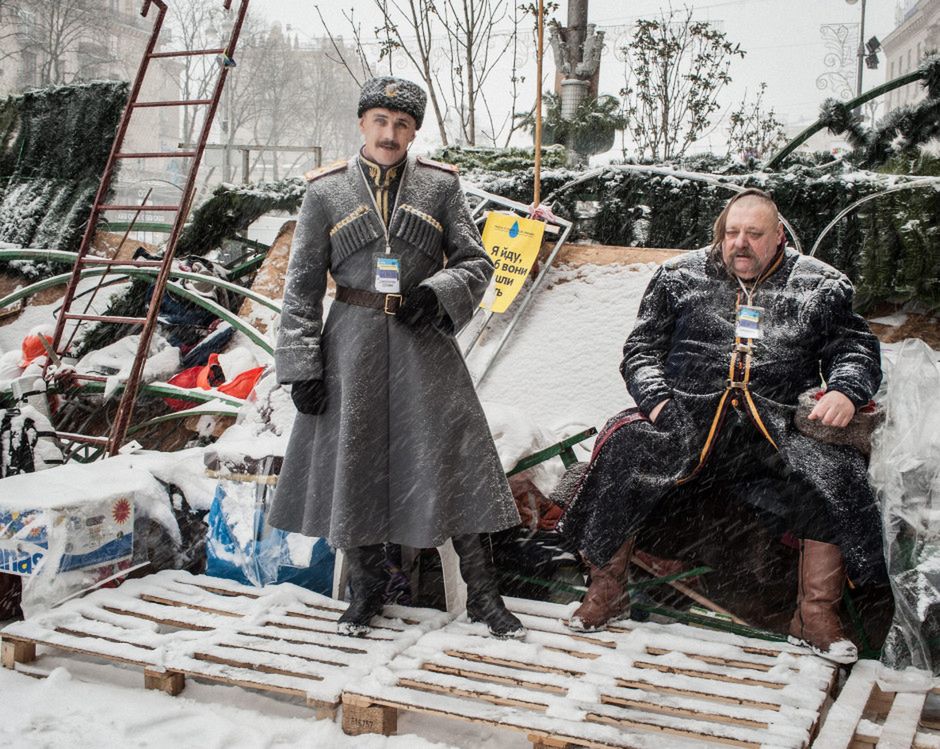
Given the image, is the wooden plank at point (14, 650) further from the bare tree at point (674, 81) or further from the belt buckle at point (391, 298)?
the bare tree at point (674, 81)

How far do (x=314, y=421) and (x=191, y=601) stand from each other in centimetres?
88

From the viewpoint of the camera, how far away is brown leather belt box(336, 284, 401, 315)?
10.3 ft

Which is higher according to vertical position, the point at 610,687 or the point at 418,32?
the point at 418,32

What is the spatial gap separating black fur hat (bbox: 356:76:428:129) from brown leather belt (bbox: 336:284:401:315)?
0.59 meters

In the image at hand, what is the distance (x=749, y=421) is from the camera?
3.10 m

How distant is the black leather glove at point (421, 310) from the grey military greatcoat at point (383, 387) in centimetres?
3

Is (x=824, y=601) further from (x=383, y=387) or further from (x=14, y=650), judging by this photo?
(x=14, y=650)

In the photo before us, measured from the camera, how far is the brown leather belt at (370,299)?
3.14 metres

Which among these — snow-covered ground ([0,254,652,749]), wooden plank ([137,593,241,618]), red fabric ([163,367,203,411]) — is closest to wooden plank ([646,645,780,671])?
snow-covered ground ([0,254,652,749])

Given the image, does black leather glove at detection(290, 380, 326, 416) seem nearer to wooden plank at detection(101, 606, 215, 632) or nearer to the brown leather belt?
the brown leather belt

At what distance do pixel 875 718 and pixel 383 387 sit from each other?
1.81 meters

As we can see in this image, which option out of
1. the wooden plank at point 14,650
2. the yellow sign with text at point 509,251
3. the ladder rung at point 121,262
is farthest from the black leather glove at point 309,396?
the ladder rung at point 121,262

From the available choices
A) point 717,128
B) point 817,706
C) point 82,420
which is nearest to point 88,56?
point 717,128

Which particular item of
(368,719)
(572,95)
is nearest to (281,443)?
(368,719)
